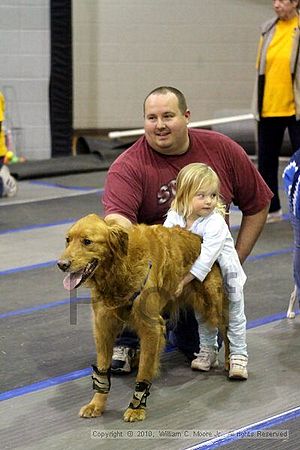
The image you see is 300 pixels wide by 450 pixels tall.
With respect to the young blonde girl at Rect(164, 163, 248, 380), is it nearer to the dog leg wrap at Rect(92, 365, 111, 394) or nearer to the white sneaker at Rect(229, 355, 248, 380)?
the white sneaker at Rect(229, 355, 248, 380)

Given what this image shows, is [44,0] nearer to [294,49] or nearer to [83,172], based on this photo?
[83,172]

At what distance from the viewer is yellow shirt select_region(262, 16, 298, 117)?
8.01 m

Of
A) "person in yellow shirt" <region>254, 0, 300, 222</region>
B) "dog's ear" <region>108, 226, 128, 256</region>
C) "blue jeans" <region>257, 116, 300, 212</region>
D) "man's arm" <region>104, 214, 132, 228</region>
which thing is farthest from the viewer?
"blue jeans" <region>257, 116, 300, 212</region>

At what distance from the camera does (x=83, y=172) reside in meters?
10.8

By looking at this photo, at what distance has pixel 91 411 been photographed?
4062mm

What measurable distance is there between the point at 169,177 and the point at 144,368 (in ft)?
3.77

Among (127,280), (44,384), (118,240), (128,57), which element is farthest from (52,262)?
(128,57)

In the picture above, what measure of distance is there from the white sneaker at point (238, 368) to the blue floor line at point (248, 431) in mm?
401

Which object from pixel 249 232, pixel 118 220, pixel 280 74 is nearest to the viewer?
pixel 118 220

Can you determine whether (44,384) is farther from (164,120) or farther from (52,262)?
(52,262)

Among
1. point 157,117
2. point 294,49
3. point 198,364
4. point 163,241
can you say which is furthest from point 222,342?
point 294,49

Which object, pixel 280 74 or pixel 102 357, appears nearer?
pixel 102 357

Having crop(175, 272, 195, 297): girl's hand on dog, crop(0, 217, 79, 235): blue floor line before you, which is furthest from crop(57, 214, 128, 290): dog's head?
crop(0, 217, 79, 235): blue floor line

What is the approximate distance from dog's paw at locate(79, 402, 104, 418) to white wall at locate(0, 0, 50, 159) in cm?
809
